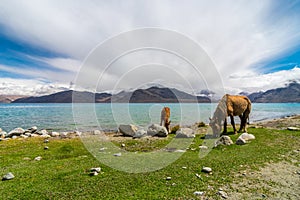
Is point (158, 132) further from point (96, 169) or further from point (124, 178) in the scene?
point (124, 178)

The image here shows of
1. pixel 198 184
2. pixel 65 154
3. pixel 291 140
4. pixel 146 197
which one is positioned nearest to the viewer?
pixel 146 197

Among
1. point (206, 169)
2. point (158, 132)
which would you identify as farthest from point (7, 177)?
point (158, 132)

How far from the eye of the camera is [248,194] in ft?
21.7

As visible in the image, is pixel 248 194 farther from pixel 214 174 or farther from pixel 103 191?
pixel 103 191

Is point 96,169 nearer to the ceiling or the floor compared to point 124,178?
nearer to the ceiling

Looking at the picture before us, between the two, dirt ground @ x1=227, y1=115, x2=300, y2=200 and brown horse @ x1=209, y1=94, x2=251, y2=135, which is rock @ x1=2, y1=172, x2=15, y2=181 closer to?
dirt ground @ x1=227, y1=115, x2=300, y2=200

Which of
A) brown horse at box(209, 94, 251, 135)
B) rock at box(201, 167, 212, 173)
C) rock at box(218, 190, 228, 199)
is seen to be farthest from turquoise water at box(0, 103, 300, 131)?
rock at box(218, 190, 228, 199)

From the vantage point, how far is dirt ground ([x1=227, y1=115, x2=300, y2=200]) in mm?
6539

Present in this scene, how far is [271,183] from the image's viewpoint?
7.50m

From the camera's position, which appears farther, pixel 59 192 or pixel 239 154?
pixel 239 154

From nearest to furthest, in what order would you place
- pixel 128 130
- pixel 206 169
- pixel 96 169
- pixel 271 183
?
pixel 271 183 < pixel 206 169 < pixel 96 169 < pixel 128 130

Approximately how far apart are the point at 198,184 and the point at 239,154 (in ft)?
18.2

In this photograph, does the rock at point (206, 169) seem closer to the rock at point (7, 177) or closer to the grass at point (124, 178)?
the grass at point (124, 178)

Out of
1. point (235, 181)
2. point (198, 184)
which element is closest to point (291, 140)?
point (235, 181)
